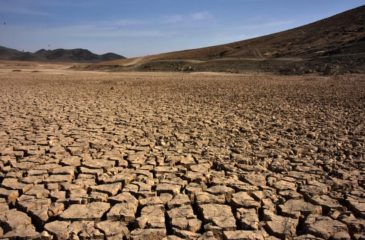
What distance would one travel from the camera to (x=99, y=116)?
6.66 meters

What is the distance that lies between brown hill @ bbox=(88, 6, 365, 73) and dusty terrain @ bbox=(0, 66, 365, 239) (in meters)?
16.0

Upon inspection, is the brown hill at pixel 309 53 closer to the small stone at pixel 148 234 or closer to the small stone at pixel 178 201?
the small stone at pixel 178 201

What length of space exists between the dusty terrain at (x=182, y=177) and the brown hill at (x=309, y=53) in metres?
16.0

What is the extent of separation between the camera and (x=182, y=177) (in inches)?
132

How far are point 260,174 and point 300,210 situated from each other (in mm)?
773

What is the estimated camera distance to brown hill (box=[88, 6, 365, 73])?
71.3 ft

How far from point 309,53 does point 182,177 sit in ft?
89.9

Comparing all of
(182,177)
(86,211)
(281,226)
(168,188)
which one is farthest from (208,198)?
(86,211)

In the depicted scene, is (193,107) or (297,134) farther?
(193,107)

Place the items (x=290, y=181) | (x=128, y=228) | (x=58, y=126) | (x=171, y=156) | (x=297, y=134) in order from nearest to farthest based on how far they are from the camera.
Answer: (x=128, y=228), (x=290, y=181), (x=171, y=156), (x=297, y=134), (x=58, y=126)

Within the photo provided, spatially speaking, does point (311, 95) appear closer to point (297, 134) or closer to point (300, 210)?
point (297, 134)

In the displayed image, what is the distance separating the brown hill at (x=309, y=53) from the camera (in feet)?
71.3

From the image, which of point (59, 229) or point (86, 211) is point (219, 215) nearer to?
point (86, 211)

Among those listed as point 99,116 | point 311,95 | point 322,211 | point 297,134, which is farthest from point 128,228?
point 311,95
